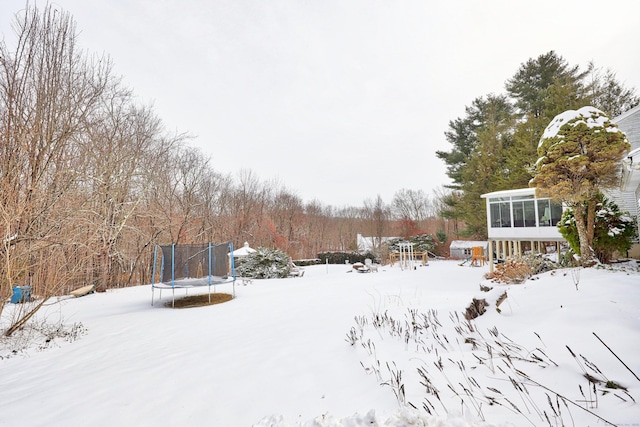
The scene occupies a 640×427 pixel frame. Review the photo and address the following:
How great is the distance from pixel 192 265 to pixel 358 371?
24.0 ft

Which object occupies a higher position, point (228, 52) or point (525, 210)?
point (228, 52)

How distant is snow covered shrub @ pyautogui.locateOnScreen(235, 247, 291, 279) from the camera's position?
13.1 m

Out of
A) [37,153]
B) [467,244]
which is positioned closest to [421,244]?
[467,244]

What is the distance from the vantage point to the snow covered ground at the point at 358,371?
1771 mm

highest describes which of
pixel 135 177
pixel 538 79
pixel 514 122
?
pixel 538 79

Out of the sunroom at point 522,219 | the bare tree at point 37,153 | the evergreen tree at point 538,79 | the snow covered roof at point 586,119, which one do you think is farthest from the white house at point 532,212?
the bare tree at point 37,153

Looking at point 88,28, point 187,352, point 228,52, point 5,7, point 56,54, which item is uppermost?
point 228,52

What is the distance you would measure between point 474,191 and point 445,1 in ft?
44.5

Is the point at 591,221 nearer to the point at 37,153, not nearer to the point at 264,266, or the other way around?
the point at 37,153

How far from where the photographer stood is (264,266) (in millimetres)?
13289

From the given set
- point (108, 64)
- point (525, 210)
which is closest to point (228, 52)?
point (108, 64)

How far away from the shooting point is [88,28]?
5.90 meters

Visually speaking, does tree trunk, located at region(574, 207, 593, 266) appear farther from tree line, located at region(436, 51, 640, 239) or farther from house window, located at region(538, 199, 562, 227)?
tree line, located at region(436, 51, 640, 239)

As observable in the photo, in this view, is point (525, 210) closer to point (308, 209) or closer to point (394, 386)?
point (394, 386)
